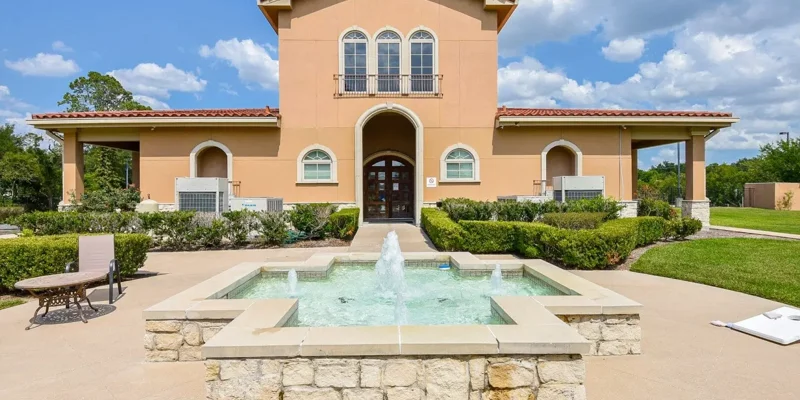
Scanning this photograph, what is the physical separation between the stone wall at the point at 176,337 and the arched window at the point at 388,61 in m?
13.6

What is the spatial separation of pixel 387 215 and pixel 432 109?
5.90 metres

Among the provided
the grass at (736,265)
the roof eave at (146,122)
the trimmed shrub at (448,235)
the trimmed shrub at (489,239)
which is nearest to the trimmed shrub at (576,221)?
the trimmed shrub at (489,239)

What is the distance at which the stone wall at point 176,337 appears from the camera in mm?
4320

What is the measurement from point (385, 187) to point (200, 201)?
28.0 ft

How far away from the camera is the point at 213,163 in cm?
1694

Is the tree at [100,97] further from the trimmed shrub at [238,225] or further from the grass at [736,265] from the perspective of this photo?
the grass at [736,265]

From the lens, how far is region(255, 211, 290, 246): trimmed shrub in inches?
484

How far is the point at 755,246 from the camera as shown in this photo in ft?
37.6

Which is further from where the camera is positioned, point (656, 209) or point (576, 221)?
point (656, 209)

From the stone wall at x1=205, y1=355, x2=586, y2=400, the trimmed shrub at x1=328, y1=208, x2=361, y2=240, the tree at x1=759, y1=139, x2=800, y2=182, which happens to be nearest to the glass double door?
the trimmed shrub at x1=328, y1=208, x2=361, y2=240

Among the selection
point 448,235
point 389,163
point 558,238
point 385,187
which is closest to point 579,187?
point 558,238

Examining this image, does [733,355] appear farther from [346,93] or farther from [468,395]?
[346,93]

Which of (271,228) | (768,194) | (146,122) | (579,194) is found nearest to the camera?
(271,228)

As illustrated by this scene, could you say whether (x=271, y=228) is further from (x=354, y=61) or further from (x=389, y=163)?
(x=389, y=163)
